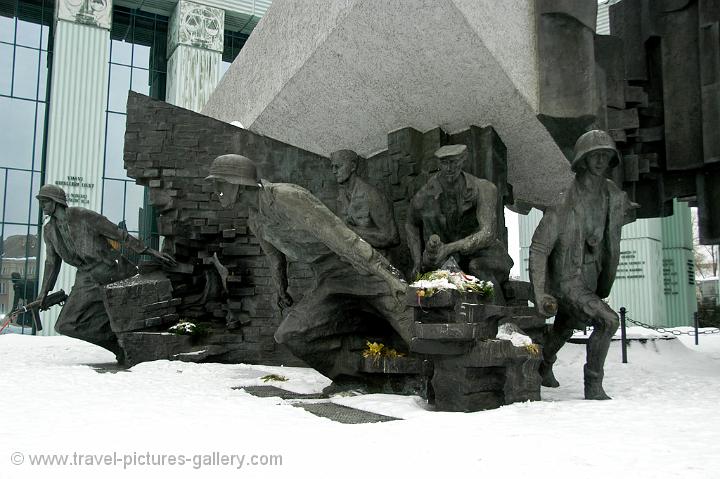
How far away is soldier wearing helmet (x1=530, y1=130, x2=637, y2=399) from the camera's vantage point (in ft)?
16.6

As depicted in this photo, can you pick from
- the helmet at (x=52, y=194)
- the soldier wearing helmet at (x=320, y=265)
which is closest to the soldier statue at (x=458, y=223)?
the soldier wearing helmet at (x=320, y=265)

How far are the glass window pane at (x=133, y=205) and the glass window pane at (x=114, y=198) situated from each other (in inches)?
6.7

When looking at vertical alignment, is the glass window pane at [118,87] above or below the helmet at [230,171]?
above

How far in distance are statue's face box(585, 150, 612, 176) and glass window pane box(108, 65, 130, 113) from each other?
17.0 metres

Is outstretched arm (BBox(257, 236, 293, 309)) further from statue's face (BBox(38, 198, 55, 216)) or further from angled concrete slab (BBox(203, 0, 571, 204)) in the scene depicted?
statue's face (BBox(38, 198, 55, 216))

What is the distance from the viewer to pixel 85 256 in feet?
28.2

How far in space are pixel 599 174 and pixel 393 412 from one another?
2583mm

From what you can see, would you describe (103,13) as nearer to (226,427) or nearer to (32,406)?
(32,406)

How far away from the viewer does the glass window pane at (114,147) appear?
18.8 metres

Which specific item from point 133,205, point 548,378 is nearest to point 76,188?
point 133,205

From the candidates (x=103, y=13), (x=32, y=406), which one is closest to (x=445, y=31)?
(x=32, y=406)

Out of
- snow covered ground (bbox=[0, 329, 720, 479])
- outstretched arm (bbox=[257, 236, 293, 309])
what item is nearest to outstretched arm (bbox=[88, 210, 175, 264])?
snow covered ground (bbox=[0, 329, 720, 479])

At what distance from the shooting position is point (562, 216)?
17.1ft

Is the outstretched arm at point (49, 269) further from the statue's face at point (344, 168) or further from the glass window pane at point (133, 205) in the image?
the glass window pane at point (133, 205)
